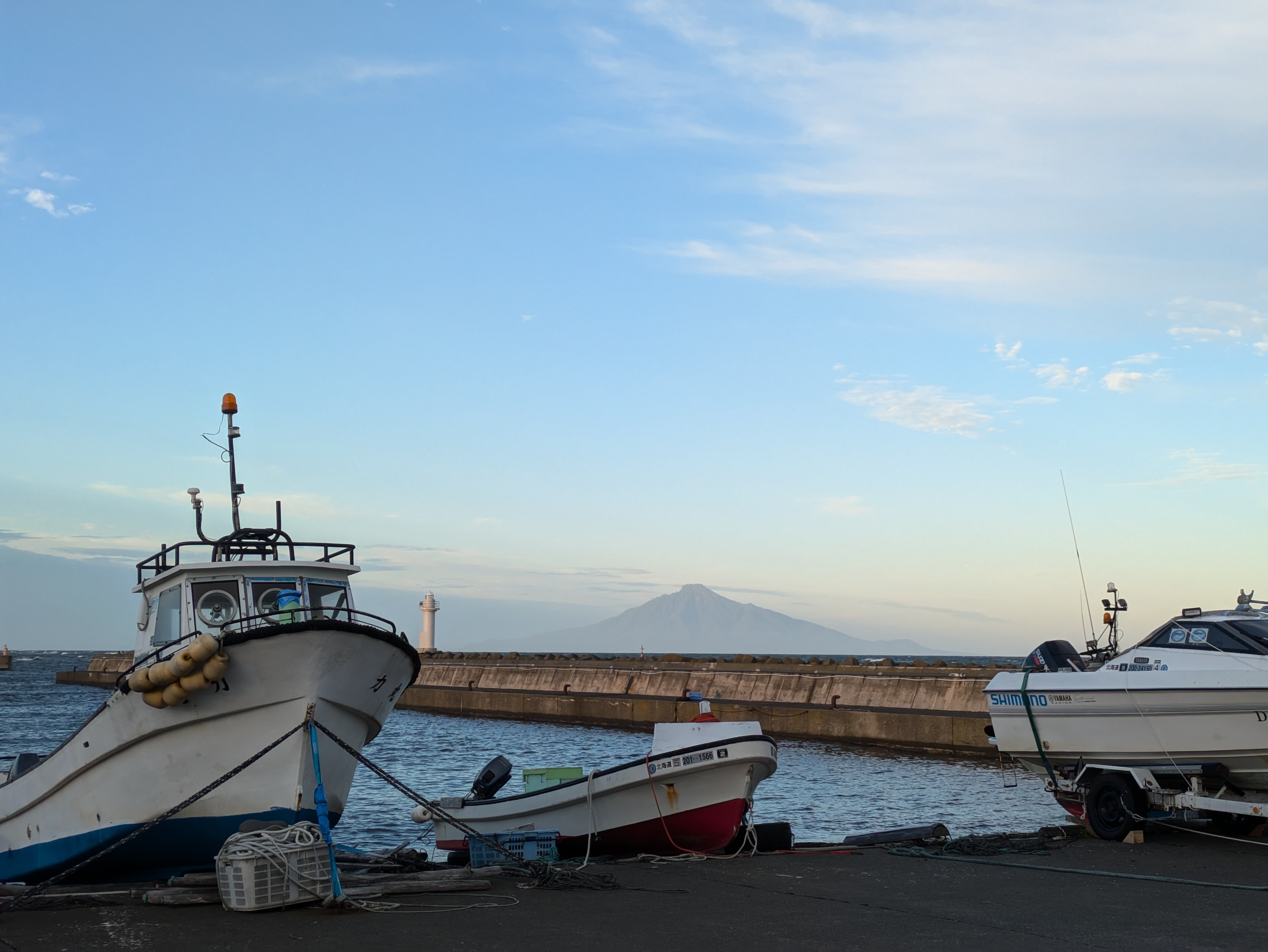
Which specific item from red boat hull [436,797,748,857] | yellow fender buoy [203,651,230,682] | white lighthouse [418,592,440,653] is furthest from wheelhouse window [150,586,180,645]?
white lighthouse [418,592,440,653]

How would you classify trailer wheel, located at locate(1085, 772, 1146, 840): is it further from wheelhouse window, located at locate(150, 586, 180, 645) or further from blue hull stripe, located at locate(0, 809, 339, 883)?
wheelhouse window, located at locate(150, 586, 180, 645)

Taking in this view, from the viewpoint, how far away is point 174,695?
11148mm

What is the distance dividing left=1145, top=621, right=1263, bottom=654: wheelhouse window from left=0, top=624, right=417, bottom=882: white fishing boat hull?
30.0 ft

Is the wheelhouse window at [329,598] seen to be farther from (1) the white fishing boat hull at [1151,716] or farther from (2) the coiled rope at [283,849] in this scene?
(1) the white fishing boat hull at [1151,716]

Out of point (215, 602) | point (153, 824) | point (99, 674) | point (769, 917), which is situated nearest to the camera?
point (769, 917)

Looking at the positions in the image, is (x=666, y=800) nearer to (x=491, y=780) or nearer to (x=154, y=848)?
(x=491, y=780)

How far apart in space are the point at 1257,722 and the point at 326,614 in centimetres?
1082

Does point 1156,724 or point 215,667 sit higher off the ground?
point 215,667

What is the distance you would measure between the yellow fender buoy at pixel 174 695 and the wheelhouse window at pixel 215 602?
Answer: 1.83 meters

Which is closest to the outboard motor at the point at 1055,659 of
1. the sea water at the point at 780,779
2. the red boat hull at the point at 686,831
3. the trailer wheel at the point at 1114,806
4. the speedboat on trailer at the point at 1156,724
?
the speedboat on trailer at the point at 1156,724

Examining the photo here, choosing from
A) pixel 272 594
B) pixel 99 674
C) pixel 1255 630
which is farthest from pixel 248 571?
pixel 99 674

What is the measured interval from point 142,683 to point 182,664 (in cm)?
66

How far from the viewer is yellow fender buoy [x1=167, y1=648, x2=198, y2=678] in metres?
10.9

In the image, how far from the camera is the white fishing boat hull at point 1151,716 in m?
12.5
